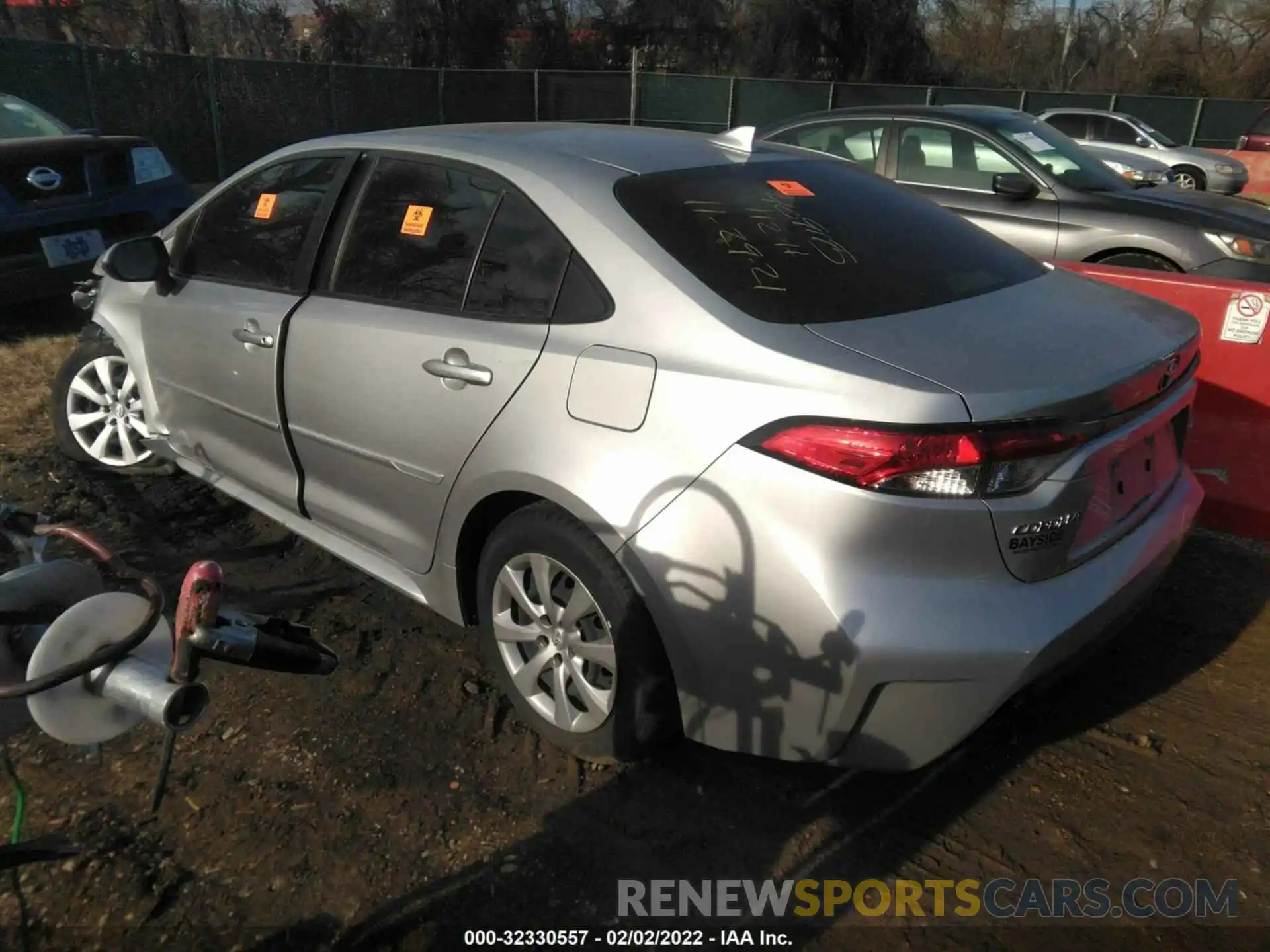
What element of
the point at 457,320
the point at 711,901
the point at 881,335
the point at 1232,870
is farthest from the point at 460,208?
the point at 1232,870

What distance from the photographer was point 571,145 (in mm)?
3053

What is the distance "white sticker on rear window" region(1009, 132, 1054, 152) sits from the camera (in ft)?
23.5

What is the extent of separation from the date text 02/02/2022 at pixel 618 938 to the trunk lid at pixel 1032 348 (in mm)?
1279

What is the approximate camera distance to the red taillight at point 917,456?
2.16m

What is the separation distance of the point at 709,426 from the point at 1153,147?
1807cm

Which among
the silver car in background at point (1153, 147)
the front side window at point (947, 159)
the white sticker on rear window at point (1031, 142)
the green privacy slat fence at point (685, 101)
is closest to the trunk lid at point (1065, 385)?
the front side window at point (947, 159)

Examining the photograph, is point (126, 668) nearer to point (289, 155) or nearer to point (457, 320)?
point (457, 320)

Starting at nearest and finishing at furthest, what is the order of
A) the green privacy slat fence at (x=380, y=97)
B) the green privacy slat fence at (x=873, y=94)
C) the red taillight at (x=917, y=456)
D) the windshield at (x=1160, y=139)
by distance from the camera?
the red taillight at (x=917, y=456) → the green privacy slat fence at (x=380, y=97) → the windshield at (x=1160, y=139) → the green privacy slat fence at (x=873, y=94)

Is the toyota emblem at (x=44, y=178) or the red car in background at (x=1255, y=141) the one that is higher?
the toyota emblem at (x=44, y=178)

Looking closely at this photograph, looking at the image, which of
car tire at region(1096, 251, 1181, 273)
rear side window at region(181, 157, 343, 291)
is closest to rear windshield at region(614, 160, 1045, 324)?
rear side window at region(181, 157, 343, 291)

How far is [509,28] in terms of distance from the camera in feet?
85.6

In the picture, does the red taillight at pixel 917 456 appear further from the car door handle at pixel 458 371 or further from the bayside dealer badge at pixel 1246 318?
the bayside dealer badge at pixel 1246 318

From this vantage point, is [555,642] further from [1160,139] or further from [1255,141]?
[1255,141]

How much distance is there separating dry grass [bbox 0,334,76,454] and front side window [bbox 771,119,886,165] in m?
5.15
